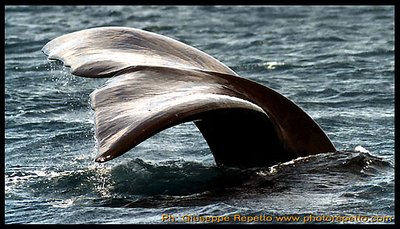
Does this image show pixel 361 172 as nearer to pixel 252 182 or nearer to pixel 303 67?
pixel 252 182

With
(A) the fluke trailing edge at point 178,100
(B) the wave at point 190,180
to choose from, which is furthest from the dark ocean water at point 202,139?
(A) the fluke trailing edge at point 178,100

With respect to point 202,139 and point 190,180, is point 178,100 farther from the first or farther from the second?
point 202,139

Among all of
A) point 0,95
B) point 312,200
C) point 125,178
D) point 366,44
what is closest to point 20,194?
point 125,178

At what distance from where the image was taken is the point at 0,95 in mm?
12594

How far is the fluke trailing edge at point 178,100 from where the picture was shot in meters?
6.27

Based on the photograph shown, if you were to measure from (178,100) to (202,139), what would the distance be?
3.67 metres

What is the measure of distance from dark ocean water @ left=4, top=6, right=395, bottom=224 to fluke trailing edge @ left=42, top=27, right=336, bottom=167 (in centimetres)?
21

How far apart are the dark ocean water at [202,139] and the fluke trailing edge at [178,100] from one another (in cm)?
21

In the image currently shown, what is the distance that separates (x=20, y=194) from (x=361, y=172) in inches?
104

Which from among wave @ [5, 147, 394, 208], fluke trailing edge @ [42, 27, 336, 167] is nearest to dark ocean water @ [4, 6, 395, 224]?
wave @ [5, 147, 394, 208]

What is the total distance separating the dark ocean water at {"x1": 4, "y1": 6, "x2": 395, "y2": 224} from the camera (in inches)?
285

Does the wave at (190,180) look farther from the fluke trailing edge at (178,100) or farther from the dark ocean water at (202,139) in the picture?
the fluke trailing edge at (178,100)

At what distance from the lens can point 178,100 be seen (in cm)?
655

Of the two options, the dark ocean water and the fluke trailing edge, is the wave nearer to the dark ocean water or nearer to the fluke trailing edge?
the dark ocean water
